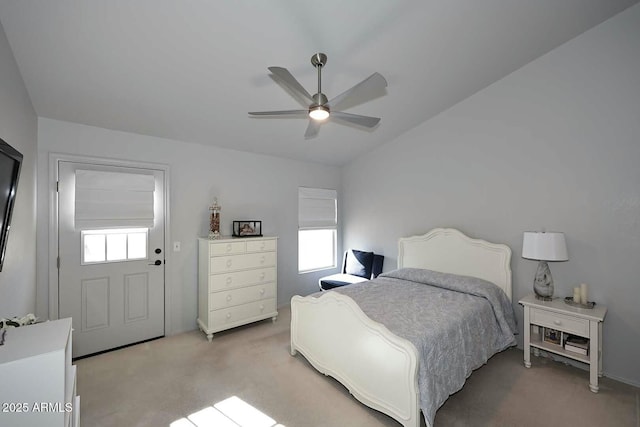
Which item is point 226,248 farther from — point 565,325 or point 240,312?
point 565,325

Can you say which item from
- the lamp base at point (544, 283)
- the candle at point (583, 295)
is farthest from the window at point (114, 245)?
the candle at point (583, 295)

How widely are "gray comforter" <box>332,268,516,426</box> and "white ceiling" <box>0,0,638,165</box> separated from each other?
2.09 meters

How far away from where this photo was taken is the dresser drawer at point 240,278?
129 inches

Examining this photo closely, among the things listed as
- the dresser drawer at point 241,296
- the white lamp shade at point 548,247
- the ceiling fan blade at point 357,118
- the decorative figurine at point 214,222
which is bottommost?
the dresser drawer at point 241,296

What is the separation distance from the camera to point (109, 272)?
2.98 metres

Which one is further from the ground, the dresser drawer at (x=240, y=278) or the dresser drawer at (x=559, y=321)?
the dresser drawer at (x=240, y=278)

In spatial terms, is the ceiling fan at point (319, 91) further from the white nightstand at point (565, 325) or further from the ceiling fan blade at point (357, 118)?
the white nightstand at point (565, 325)

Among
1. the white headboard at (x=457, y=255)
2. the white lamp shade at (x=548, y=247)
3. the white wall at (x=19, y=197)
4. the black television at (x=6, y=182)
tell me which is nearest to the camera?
the black television at (x=6, y=182)

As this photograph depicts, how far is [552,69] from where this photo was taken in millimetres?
2824

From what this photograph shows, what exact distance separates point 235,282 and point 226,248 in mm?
451

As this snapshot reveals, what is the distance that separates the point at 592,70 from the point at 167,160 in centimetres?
450

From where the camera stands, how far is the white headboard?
3113 mm

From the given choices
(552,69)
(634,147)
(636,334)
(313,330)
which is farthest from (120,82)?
(636,334)

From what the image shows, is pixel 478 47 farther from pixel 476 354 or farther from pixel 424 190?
pixel 476 354
